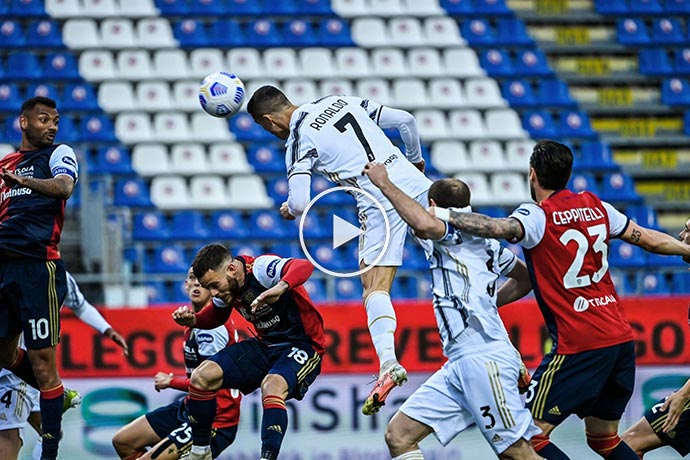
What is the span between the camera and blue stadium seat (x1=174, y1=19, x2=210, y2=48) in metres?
17.5

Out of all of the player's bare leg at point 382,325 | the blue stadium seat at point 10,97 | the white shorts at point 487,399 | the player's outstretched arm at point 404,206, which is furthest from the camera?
the blue stadium seat at point 10,97

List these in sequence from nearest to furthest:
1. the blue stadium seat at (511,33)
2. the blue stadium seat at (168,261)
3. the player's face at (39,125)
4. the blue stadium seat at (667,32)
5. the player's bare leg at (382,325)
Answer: the player's bare leg at (382,325) < the player's face at (39,125) < the blue stadium seat at (168,261) < the blue stadium seat at (511,33) < the blue stadium seat at (667,32)

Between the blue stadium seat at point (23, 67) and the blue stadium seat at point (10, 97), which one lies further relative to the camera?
the blue stadium seat at point (23, 67)

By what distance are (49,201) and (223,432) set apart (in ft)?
6.92

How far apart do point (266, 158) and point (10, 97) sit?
3.90 m

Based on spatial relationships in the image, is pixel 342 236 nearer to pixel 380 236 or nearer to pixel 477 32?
pixel 380 236

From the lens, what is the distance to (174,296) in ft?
45.1

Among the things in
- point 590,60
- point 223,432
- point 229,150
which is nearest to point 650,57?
point 590,60

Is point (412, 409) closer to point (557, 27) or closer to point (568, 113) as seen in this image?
point (568, 113)

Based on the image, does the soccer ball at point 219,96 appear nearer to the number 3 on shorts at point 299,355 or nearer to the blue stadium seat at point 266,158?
the number 3 on shorts at point 299,355

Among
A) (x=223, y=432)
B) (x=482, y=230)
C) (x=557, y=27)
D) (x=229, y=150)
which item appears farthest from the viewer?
(x=557, y=27)

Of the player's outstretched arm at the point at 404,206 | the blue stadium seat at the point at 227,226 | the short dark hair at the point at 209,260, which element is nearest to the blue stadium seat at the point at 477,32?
the blue stadium seat at the point at 227,226

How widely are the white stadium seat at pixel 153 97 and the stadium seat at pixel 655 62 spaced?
7.98 metres

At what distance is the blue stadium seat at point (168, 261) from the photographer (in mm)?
14734
